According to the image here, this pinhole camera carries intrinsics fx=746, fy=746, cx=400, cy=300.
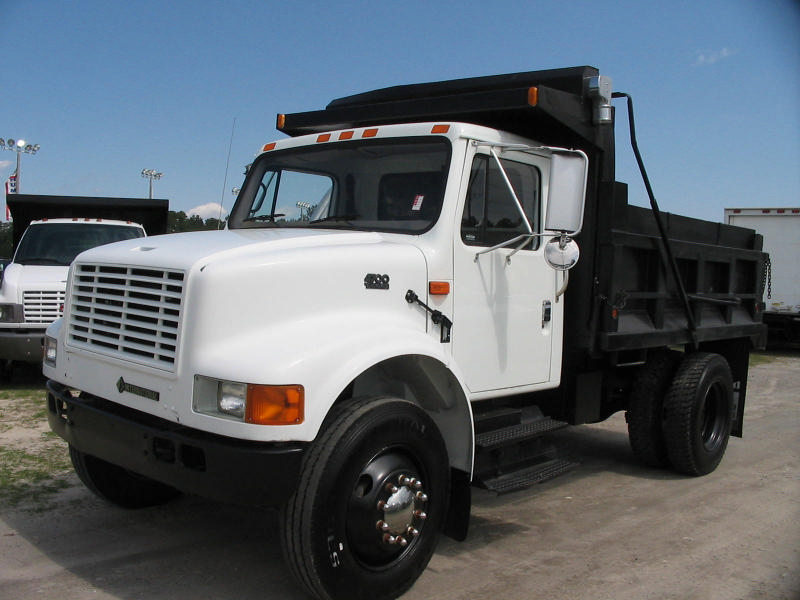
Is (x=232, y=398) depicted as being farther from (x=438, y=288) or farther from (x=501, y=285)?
(x=501, y=285)

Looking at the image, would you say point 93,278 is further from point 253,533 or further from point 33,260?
point 33,260

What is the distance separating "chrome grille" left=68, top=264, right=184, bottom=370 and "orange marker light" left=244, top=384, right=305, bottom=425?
46 centimetres

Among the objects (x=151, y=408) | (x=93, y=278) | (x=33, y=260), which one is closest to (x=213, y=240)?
(x=93, y=278)

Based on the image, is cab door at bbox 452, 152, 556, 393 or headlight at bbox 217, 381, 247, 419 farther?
cab door at bbox 452, 152, 556, 393

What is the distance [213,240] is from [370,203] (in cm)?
96

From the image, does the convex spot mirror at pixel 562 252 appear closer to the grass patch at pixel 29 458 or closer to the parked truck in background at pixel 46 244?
the grass patch at pixel 29 458

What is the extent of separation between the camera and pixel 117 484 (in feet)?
15.2

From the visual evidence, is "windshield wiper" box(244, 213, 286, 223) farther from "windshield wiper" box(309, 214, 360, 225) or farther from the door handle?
the door handle

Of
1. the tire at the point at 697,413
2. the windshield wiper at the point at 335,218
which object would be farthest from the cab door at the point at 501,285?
the tire at the point at 697,413

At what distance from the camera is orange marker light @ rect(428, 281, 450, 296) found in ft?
12.8

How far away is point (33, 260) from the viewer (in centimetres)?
948

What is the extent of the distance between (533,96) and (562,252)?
96 cm

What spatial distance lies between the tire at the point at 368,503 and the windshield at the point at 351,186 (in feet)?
3.81

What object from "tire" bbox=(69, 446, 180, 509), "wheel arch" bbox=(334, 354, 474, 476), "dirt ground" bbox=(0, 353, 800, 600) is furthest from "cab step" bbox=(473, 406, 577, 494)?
"tire" bbox=(69, 446, 180, 509)
